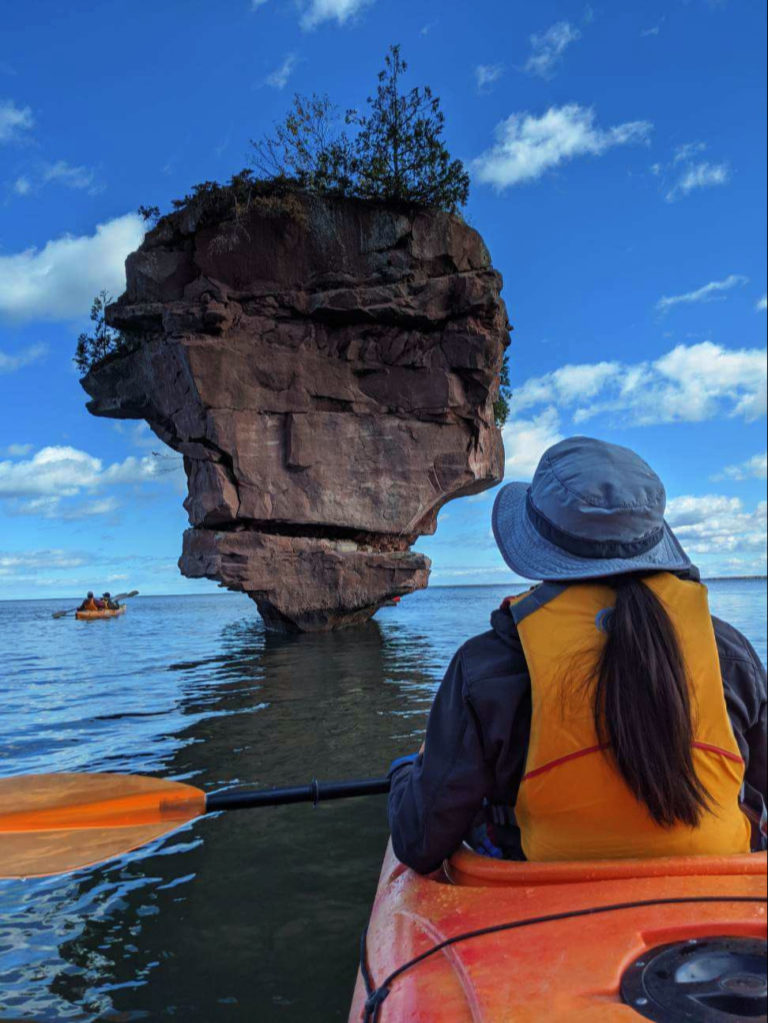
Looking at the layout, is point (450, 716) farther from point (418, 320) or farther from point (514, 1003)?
point (418, 320)

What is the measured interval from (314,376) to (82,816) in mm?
14209

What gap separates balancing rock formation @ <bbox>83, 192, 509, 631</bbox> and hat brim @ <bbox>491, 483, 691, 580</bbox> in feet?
47.3

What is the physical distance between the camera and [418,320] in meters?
16.9

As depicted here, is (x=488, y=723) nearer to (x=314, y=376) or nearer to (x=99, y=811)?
(x=99, y=811)

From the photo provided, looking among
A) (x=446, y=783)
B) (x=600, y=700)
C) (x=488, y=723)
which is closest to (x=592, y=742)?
(x=600, y=700)

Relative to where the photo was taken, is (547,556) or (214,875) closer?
(547,556)

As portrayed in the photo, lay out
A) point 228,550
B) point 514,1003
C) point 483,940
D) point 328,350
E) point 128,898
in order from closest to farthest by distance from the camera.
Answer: point 514,1003, point 483,940, point 128,898, point 228,550, point 328,350

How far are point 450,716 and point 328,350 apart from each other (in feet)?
53.1

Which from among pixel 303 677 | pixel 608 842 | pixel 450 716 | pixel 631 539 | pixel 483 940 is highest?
pixel 631 539

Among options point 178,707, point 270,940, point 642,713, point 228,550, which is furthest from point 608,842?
point 228,550

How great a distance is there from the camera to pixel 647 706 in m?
1.64

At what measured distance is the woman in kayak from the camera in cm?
166

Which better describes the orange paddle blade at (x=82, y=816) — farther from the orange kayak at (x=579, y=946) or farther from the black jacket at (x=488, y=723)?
the black jacket at (x=488, y=723)

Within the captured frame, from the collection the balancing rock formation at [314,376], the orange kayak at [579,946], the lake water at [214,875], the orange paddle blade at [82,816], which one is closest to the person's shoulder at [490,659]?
the orange kayak at [579,946]
